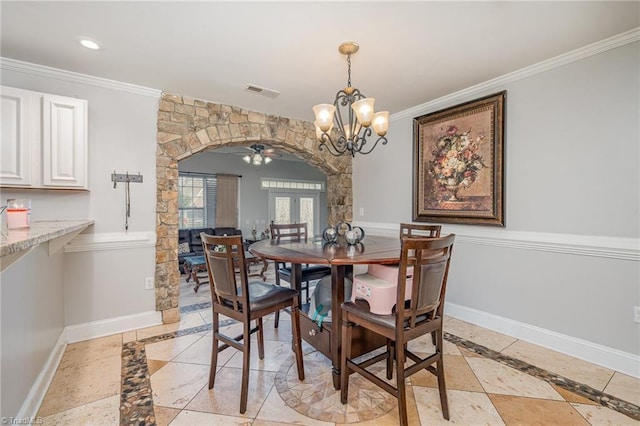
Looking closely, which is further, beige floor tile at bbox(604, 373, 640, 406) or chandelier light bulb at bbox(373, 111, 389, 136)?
chandelier light bulb at bbox(373, 111, 389, 136)

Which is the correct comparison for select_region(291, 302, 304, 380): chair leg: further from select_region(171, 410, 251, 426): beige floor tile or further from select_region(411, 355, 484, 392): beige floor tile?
select_region(411, 355, 484, 392): beige floor tile

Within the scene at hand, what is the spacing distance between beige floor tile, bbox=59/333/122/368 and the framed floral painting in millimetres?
3407

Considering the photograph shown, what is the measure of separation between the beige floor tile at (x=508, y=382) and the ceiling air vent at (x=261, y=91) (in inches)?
123

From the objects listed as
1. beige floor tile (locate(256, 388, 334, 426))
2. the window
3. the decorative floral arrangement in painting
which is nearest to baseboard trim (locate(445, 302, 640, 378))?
the decorative floral arrangement in painting

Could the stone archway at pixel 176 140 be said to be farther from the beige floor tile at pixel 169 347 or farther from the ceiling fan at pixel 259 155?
the ceiling fan at pixel 259 155

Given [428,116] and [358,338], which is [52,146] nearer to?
[358,338]

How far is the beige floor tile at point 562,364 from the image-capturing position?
210 centimetres

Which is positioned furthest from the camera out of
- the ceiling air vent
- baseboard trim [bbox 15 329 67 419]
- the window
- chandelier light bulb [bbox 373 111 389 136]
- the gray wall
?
the gray wall

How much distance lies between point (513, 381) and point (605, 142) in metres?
1.95

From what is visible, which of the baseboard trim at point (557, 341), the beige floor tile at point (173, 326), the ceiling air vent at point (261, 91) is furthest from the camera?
the ceiling air vent at point (261, 91)

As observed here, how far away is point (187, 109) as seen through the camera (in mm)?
3260

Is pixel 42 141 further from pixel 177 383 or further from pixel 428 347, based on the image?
pixel 428 347

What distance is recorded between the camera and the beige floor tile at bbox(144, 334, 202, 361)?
2422 mm

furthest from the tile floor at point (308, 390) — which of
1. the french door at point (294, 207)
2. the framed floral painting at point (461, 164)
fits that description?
the french door at point (294, 207)
